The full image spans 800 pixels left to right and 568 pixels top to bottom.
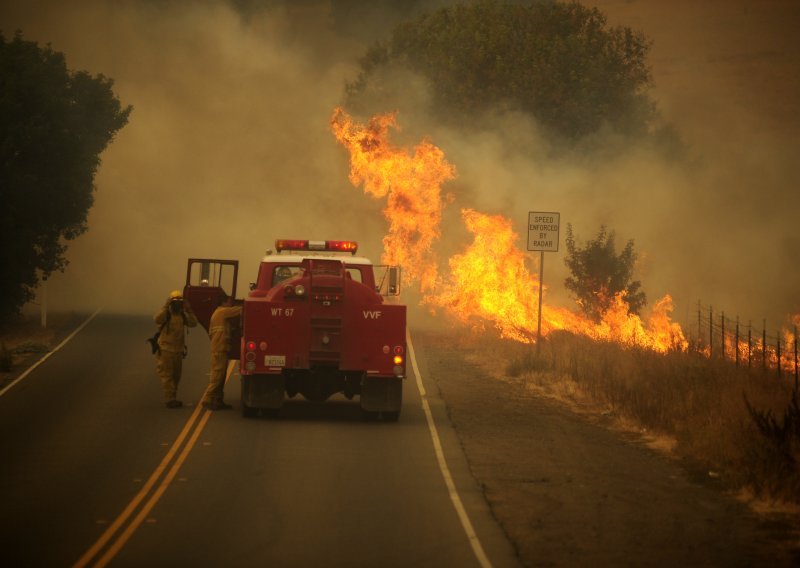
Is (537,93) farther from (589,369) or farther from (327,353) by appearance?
(327,353)

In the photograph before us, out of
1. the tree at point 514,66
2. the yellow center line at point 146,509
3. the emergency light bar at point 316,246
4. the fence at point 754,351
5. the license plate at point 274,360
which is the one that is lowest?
the yellow center line at point 146,509

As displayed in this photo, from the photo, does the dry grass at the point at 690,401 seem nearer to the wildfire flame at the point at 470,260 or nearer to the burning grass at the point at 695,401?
the burning grass at the point at 695,401

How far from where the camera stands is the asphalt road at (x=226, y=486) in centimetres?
1173

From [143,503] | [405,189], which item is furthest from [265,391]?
[405,189]

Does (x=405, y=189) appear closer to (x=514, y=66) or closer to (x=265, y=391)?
(x=514, y=66)

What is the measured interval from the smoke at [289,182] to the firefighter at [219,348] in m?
27.0

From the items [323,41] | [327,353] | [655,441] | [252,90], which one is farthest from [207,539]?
[323,41]

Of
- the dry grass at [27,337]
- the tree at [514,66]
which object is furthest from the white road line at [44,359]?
the tree at [514,66]

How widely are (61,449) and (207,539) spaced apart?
5.98 meters

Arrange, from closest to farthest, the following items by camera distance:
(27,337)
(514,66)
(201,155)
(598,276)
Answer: (27,337) → (598,276) → (514,66) → (201,155)

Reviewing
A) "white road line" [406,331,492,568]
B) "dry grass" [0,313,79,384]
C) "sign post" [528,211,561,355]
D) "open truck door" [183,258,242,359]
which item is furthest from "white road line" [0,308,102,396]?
"sign post" [528,211,561,355]

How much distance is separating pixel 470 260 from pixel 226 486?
22.2 metres

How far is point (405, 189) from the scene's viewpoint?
133ft

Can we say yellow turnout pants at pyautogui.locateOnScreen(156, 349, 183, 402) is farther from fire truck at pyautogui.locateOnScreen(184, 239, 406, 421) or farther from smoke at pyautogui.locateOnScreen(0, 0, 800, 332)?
smoke at pyautogui.locateOnScreen(0, 0, 800, 332)
